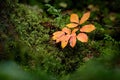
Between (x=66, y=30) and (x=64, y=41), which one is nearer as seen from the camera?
(x=64, y=41)

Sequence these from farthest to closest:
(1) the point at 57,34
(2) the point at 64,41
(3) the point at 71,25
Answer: (3) the point at 71,25 < (1) the point at 57,34 < (2) the point at 64,41

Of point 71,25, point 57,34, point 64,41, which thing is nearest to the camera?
point 64,41

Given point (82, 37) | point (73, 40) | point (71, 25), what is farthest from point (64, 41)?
point (71, 25)

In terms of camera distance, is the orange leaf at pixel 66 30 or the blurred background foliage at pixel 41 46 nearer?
the blurred background foliage at pixel 41 46

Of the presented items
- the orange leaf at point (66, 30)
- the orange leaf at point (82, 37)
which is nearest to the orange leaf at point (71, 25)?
the orange leaf at point (66, 30)

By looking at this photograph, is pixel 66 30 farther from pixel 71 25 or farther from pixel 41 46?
pixel 41 46

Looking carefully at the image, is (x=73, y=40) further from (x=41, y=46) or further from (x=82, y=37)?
(x=41, y=46)

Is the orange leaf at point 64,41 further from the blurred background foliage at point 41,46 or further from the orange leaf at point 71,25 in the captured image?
the orange leaf at point 71,25

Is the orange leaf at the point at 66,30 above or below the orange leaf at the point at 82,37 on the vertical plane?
above

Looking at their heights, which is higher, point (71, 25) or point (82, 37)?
point (71, 25)

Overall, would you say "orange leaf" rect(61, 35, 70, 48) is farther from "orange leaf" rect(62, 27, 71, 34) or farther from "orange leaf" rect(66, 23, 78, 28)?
"orange leaf" rect(66, 23, 78, 28)

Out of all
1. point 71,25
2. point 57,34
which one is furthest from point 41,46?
point 71,25

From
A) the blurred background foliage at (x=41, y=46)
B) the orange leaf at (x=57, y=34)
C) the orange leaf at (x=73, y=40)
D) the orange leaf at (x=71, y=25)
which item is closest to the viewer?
the blurred background foliage at (x=41, y=46)
